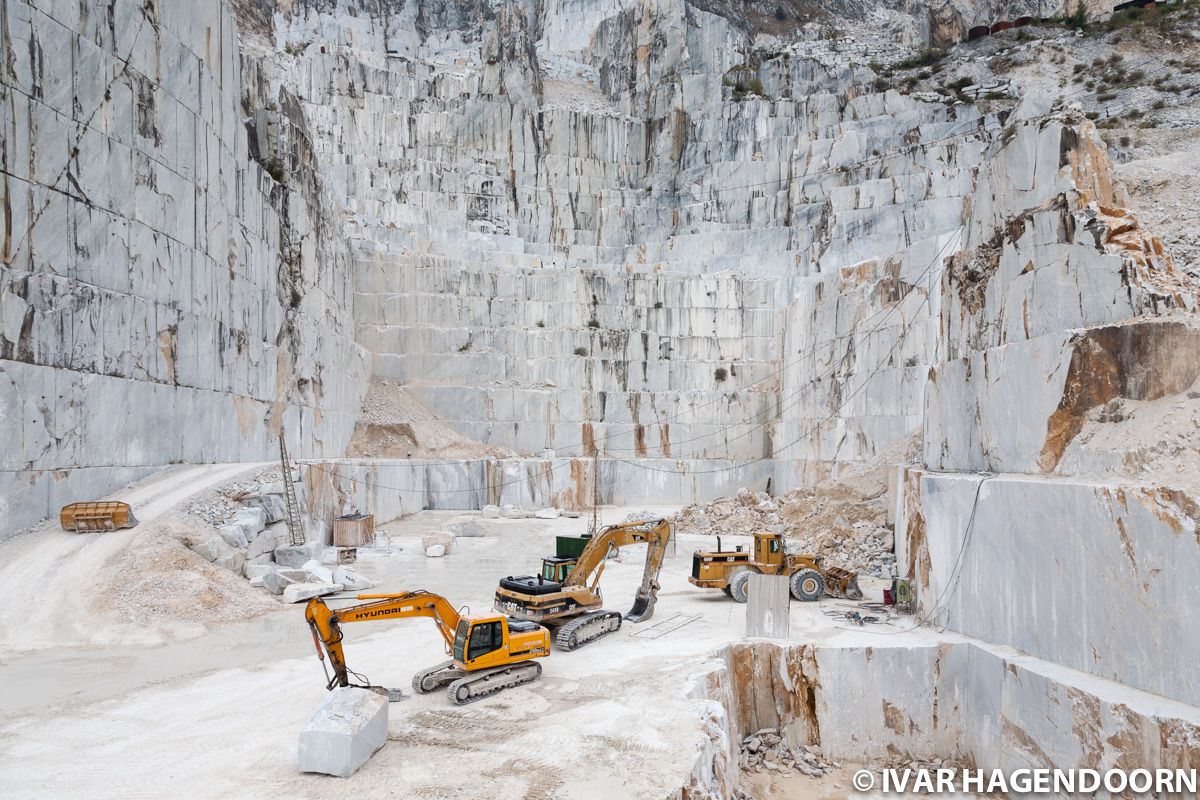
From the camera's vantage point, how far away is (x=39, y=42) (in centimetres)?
1681

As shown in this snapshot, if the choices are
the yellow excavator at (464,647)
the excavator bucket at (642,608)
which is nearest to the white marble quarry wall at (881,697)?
the excavator bucket at (642,608)

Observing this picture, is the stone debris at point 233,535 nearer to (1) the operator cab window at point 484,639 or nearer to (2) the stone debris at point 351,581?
(2) the stone debris at point 351,581

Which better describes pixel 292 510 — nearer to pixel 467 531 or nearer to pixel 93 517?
pixel 93 517

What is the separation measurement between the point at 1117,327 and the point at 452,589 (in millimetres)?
14085

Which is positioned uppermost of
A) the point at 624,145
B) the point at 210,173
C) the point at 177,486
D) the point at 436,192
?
the point at 624,145

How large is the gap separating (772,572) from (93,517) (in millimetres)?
13645

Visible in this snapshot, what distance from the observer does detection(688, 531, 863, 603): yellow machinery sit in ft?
55.1

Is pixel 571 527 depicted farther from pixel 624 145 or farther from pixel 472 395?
pixel 624 145

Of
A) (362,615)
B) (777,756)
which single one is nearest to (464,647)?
(362,615)

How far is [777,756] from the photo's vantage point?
40.9ft

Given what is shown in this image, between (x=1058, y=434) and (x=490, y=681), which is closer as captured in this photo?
(x=490, y=681)

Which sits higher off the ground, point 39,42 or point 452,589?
point 39,42

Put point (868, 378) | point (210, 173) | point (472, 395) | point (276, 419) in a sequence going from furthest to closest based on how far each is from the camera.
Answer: point (472, 395) → point (868, 378) → point (276, 419) → point (210, 173)

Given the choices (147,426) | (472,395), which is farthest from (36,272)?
(472,395)
